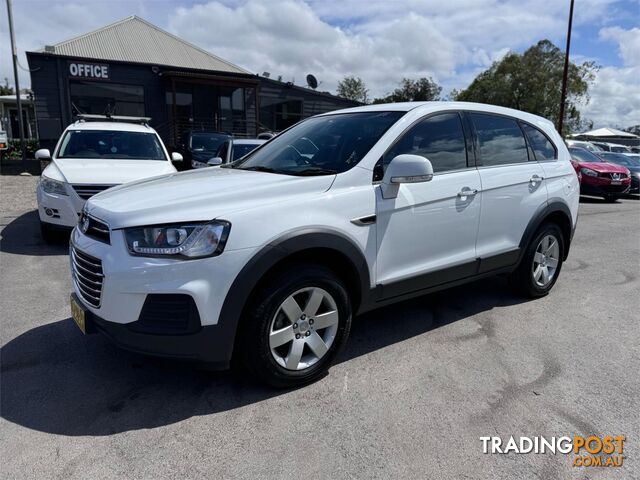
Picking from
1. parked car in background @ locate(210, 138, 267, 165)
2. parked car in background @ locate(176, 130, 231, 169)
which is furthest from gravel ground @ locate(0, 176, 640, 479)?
parked car in background @ locate(176, 130, 231, 169)

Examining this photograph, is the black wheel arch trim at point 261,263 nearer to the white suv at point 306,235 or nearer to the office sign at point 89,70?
Answer: the white suv at point 306,235

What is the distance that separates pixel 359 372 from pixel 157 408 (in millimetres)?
1290

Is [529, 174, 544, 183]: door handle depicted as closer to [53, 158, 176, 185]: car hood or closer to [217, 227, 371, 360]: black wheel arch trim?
[217, 227, 371, 360]: black wheel arch trim

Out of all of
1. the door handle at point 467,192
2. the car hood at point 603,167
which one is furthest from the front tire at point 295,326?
the car hood at point 603,167

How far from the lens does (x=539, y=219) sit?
14.4 ft

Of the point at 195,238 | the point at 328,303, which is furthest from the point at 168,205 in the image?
the point at 328,303

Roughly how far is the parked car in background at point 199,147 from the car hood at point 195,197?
927 centimetres

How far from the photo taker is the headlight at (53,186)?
20.1 ft

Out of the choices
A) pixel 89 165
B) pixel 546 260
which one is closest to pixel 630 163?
pixel 546 260

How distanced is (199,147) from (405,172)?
1134 centimetres

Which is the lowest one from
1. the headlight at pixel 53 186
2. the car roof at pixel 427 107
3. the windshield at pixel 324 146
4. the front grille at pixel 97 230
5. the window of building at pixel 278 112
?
the headlight at pixel 53 186

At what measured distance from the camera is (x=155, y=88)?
64.7ft

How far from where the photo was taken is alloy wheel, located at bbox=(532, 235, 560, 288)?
4630 millimetres

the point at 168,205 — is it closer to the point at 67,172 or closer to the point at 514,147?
the point at 514,147
